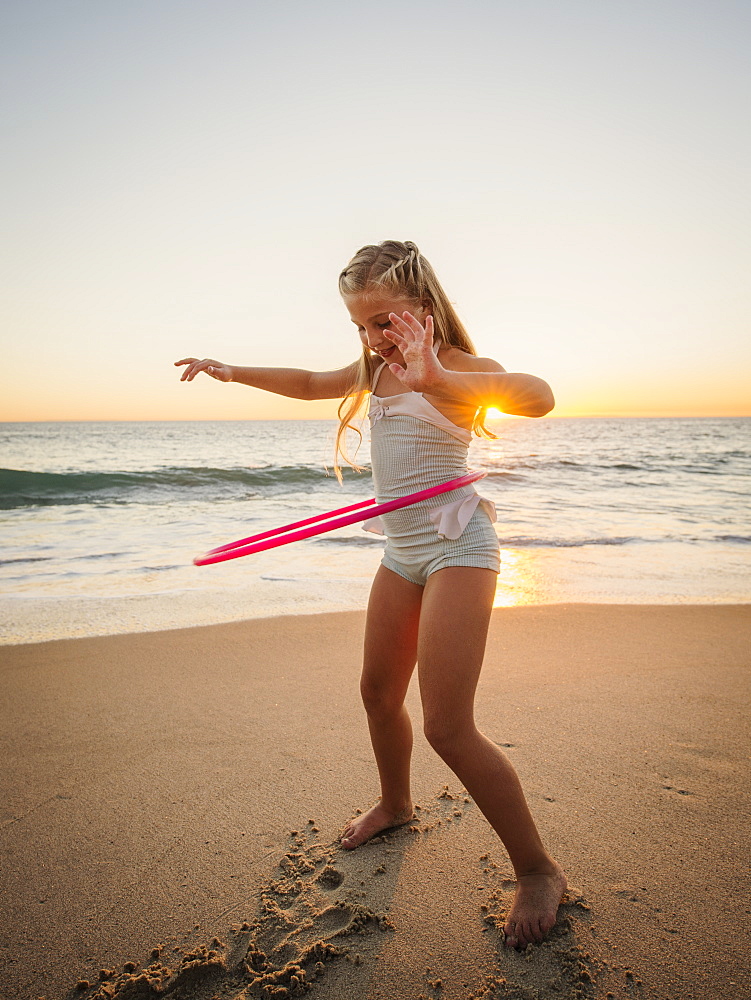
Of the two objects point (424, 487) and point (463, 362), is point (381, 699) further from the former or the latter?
point (463, 362)

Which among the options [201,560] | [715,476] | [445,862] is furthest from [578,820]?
[715,476]

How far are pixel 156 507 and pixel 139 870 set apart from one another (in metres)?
12.6

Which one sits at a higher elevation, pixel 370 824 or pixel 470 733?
pixel 470 733

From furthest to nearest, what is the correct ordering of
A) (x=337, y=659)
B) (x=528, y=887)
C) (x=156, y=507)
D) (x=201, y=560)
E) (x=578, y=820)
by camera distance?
1. (x=156, y=507)
2. (x=337, y=659)
3. (x=201, y=560)
4. (x=578, y=820)
5. (x=528, y=887)

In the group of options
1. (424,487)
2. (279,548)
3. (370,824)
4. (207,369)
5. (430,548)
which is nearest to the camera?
(430,548)

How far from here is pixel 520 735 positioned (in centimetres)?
331

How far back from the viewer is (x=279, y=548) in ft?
28.3

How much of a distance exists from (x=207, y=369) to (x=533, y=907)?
2.30 metres

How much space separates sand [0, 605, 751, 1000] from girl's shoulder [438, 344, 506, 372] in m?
1.74

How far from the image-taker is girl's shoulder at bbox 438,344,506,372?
2338 millimetres

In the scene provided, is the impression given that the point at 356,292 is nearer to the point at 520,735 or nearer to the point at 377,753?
the point at 377,753

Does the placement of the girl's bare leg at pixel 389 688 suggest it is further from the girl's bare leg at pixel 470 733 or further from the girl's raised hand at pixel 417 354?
the girl's raised hand at pixel 417 354

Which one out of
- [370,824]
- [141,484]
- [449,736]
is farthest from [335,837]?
[141,484]

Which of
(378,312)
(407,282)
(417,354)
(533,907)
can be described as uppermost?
(407,282)
